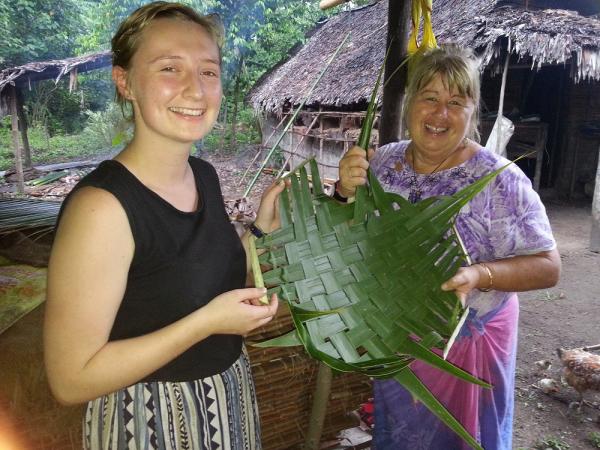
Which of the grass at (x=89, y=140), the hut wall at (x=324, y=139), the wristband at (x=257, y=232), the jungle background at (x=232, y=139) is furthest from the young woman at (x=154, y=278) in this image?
the grass at (x=89, y=140)

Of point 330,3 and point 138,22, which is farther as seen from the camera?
point 330,3

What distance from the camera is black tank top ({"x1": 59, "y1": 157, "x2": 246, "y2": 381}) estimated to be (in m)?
0.80

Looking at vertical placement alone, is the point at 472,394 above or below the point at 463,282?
below

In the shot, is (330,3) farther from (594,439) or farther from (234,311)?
(594,439)

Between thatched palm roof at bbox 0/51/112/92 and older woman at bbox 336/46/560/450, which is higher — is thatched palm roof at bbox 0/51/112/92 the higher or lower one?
the higher one

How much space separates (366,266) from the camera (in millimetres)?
1206

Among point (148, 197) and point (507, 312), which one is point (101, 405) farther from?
point (507, 312)

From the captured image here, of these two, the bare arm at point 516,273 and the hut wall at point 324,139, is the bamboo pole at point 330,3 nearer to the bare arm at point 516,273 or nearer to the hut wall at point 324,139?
the bare arm at point 516,273

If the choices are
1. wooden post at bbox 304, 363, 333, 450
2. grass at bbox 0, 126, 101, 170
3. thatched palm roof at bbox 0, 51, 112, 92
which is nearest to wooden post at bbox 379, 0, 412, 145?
wooden post at bbox 304, 363, 333, 450

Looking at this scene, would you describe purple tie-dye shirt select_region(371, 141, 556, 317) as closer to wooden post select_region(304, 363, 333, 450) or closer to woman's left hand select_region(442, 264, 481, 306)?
woman's left hand select_region(442, 264, 481, 306)

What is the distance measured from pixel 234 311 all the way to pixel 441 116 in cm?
89

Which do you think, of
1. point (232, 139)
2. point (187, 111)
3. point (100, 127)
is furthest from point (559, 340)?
point (100, 127)

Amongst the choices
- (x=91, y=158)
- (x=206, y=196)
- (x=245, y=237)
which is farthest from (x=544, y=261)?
(x=91, y=158)

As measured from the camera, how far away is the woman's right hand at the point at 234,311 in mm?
793
